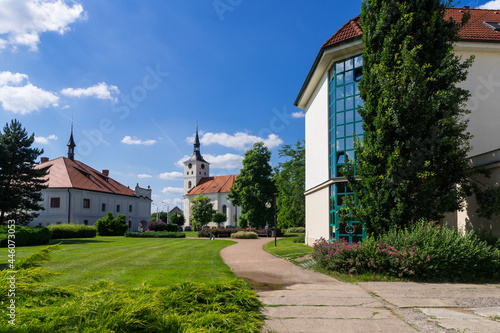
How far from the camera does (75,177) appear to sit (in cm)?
5122

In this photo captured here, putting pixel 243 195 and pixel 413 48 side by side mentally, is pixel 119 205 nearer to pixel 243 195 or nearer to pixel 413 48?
pixel 243 195

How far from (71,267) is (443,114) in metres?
13.3

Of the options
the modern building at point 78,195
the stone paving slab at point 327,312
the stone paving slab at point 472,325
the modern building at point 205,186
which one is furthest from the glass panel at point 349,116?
the modern building at point 205,186

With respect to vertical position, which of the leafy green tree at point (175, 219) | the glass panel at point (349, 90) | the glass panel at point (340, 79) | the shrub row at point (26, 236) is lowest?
the leafy green tree at point (175, 219)

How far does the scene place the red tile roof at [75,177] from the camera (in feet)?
161

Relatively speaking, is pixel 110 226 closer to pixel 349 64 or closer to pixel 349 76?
pixel 349 76

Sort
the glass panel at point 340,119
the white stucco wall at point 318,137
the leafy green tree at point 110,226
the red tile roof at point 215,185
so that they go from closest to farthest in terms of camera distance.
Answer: the glass panel at point 340,119 → the white stucco wall at point 318,137 → the leafy green tree at point 110,226 → the red tile roof at point 215,185

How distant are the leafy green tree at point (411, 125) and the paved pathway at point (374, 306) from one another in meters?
2.86

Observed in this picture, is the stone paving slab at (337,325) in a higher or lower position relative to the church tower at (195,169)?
lower

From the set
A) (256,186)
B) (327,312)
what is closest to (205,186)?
(256,186)

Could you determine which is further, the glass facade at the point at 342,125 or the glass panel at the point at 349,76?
the glass panel at the point at 349,76

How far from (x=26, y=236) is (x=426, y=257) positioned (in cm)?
2340

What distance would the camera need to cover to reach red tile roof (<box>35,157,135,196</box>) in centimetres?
4922

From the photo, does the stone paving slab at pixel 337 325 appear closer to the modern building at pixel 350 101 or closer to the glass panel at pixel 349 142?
the modern building at pixel 350 101
